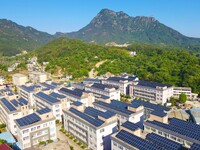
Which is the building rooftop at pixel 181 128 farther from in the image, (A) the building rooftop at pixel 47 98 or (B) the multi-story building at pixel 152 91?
(B) the multi-story building at pixel 152 91

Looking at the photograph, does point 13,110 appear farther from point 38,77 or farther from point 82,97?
point 38,77

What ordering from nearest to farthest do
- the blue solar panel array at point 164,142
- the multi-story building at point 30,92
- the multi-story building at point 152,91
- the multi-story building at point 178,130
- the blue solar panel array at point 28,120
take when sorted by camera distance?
the blue solar panel array at point 164,142, the multi-story building at point 178,130, the blue solar panel array at point 28,120, the multi-story building at point 30,92, the multi-story building at point 152,91

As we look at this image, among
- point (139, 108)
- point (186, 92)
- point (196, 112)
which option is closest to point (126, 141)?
point (139, 108)

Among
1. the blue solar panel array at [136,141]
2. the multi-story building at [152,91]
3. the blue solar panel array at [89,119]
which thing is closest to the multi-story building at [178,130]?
the blue solar panel array at [136,141]

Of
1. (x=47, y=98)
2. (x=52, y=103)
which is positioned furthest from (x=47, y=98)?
(x=52, y=103)

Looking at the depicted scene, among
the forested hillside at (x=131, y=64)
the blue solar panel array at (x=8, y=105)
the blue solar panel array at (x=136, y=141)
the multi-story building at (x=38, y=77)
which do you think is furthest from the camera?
the multi-story building at (x=38, y=77)

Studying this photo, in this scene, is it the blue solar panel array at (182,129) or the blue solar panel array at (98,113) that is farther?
the blue solar panel array at (98,113)
